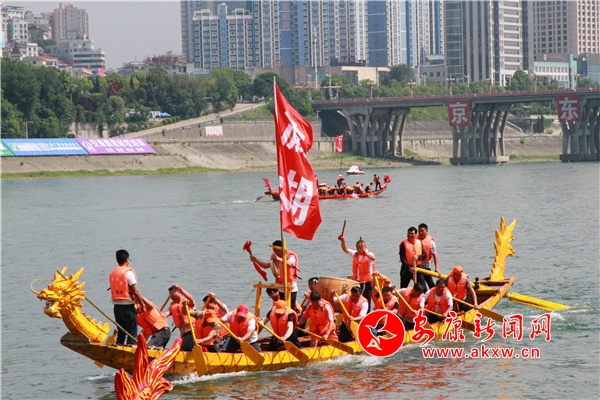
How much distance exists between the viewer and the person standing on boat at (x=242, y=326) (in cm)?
2024

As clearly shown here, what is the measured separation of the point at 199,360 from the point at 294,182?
421cm

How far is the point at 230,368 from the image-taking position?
795 inches

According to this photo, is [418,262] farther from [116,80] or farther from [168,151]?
[116,80]

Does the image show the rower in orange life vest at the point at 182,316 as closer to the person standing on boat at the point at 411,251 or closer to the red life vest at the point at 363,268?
the red life vest at the point at 363,268

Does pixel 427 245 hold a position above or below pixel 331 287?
above

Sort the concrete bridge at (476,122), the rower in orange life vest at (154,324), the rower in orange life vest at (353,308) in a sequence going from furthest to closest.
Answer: the concrete bridge at (476,122), the rower in orange life vest at (353,308), the rower in orange life vest at (154,324)

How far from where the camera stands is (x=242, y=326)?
20297 millimetres

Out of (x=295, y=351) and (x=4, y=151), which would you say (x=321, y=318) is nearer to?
(x=295, y=351)

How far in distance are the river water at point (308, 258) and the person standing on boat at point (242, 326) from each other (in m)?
0.73

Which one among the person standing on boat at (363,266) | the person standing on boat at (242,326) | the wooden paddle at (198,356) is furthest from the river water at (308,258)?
the person standing on boat at (363,266)

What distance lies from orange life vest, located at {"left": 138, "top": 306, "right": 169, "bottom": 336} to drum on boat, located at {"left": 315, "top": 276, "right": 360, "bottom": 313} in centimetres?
446

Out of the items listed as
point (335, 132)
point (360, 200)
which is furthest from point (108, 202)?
point (335, 132)

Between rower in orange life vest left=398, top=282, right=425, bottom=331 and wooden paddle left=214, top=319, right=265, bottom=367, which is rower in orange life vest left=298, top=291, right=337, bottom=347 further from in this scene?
rower in orange life vest left=398, top=282, right=425, bottom=331

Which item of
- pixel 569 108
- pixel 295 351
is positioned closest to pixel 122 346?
pixel 295 351
